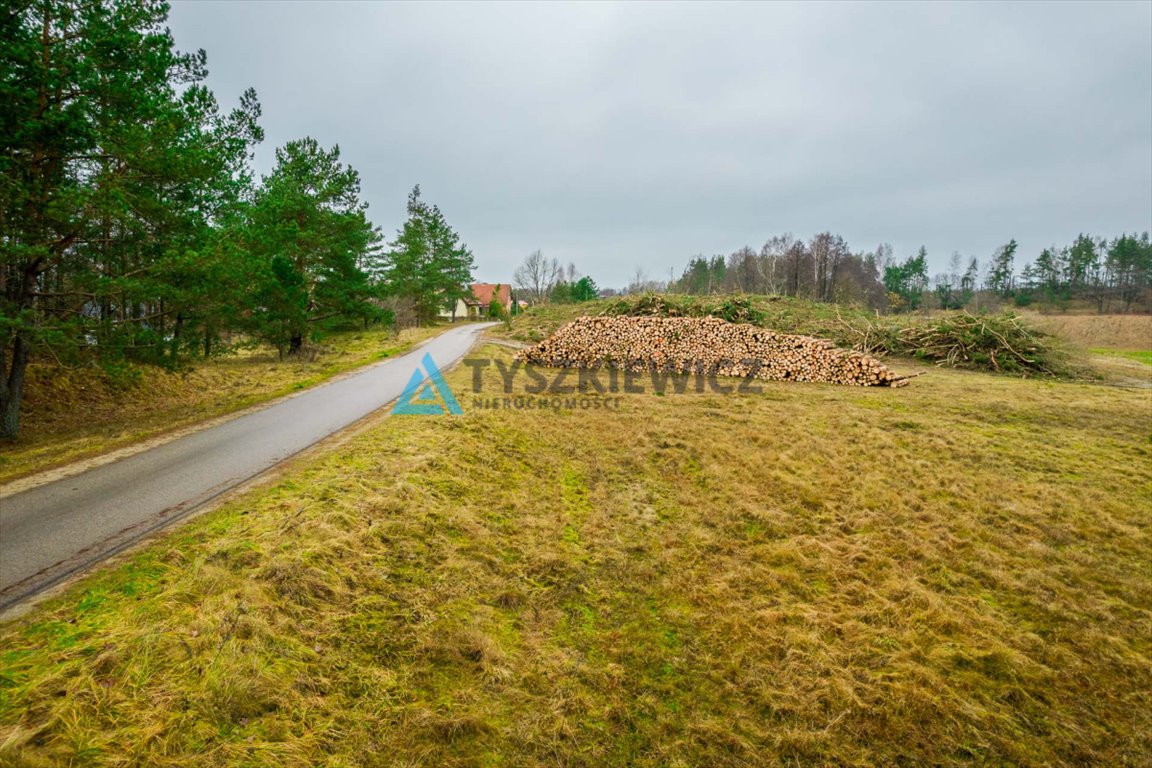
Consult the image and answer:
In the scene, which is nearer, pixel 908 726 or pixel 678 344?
pixel 908 726

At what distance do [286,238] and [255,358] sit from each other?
588 centimetres

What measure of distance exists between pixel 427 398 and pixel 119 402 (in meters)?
8.21

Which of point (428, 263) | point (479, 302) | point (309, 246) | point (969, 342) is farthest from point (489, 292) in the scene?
point (969, 342)

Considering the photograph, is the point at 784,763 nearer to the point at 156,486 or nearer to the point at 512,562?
the point at 512,562

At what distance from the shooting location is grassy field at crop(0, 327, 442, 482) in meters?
6.69

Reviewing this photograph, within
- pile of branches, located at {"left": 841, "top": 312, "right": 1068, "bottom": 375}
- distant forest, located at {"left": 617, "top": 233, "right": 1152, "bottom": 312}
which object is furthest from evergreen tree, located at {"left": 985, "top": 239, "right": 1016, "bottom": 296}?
pile of branches, located at {"left": 841, "top": 312, "right": 1068, "bottom": 375}

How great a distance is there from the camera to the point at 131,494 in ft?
15.8

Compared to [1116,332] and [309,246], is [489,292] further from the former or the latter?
[1116,332]

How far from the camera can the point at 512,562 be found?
432cm

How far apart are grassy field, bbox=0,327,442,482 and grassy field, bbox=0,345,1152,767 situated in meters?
4.23

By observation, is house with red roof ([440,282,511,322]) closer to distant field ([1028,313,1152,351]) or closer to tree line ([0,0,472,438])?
tree line ([0,0,472,438])

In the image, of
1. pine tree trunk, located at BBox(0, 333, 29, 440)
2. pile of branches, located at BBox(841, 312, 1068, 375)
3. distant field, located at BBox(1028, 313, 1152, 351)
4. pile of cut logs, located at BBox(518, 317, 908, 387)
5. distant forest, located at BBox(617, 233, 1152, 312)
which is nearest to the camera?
pine tree trunk, located at BBox(0, 333, 29, 440)

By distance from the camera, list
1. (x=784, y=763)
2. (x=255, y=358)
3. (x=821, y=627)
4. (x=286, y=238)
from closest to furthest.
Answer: (x=784, y=763) < (x=821, y=627) < (x=286, y=238) < (x=255, y=358)

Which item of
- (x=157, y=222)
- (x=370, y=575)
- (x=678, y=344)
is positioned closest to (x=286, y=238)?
(x=157, y=222)
